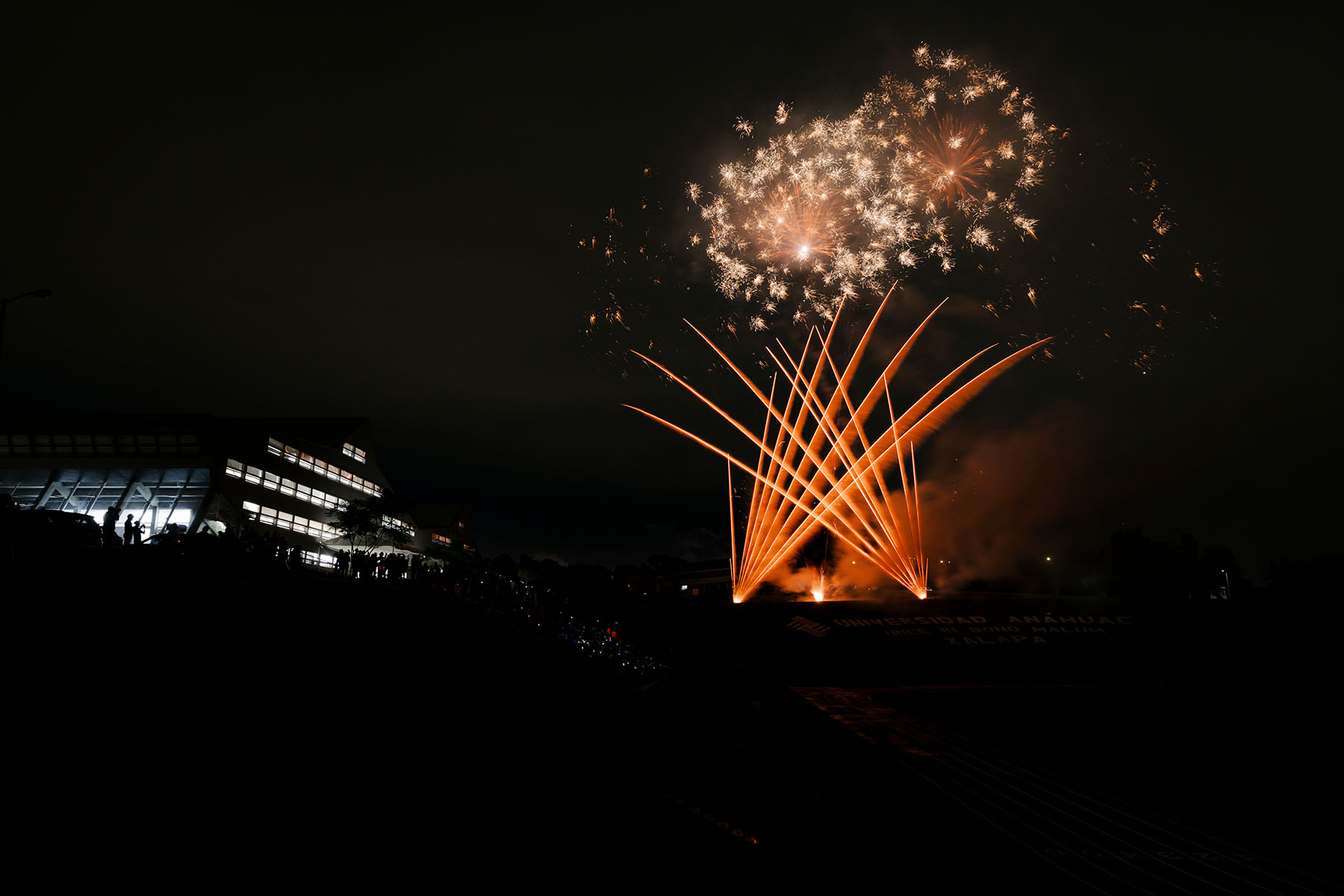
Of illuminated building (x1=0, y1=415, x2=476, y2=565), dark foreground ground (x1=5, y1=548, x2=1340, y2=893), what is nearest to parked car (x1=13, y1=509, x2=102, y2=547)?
dark foreground ground (x1=5, y1=548, x2=1340, y2=893)

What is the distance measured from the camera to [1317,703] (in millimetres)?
28250

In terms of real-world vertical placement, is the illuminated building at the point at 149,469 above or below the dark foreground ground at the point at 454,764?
above

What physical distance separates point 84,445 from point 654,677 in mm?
50947

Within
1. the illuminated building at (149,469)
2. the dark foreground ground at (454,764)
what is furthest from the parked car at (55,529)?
the illuminated building at (149,469)

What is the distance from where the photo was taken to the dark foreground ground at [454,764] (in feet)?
15.9

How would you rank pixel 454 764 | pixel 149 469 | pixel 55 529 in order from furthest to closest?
1. pixel 149 469
2. pixel 55 529
3. pixel 454 764

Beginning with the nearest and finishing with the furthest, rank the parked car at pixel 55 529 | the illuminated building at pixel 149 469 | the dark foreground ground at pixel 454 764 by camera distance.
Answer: the dark foreground ground at pixel 454 764 → the parked car at pixel 55 529 → the illuminated building at pixel 149 469

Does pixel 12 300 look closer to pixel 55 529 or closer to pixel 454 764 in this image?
pixel 55 529

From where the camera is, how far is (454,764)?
7.35 metres

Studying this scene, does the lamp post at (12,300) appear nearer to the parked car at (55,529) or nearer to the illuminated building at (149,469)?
the parked car at (55,529)

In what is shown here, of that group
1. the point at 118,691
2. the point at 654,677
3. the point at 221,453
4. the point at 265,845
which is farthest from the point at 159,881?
the point at 221,453

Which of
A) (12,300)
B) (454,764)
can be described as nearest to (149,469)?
(12,300)

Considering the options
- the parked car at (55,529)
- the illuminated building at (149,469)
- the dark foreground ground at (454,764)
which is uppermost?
the illuminated building at (149,469)

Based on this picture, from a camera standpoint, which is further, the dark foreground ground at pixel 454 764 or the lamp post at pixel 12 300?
the lamp post at pixel 12 300
